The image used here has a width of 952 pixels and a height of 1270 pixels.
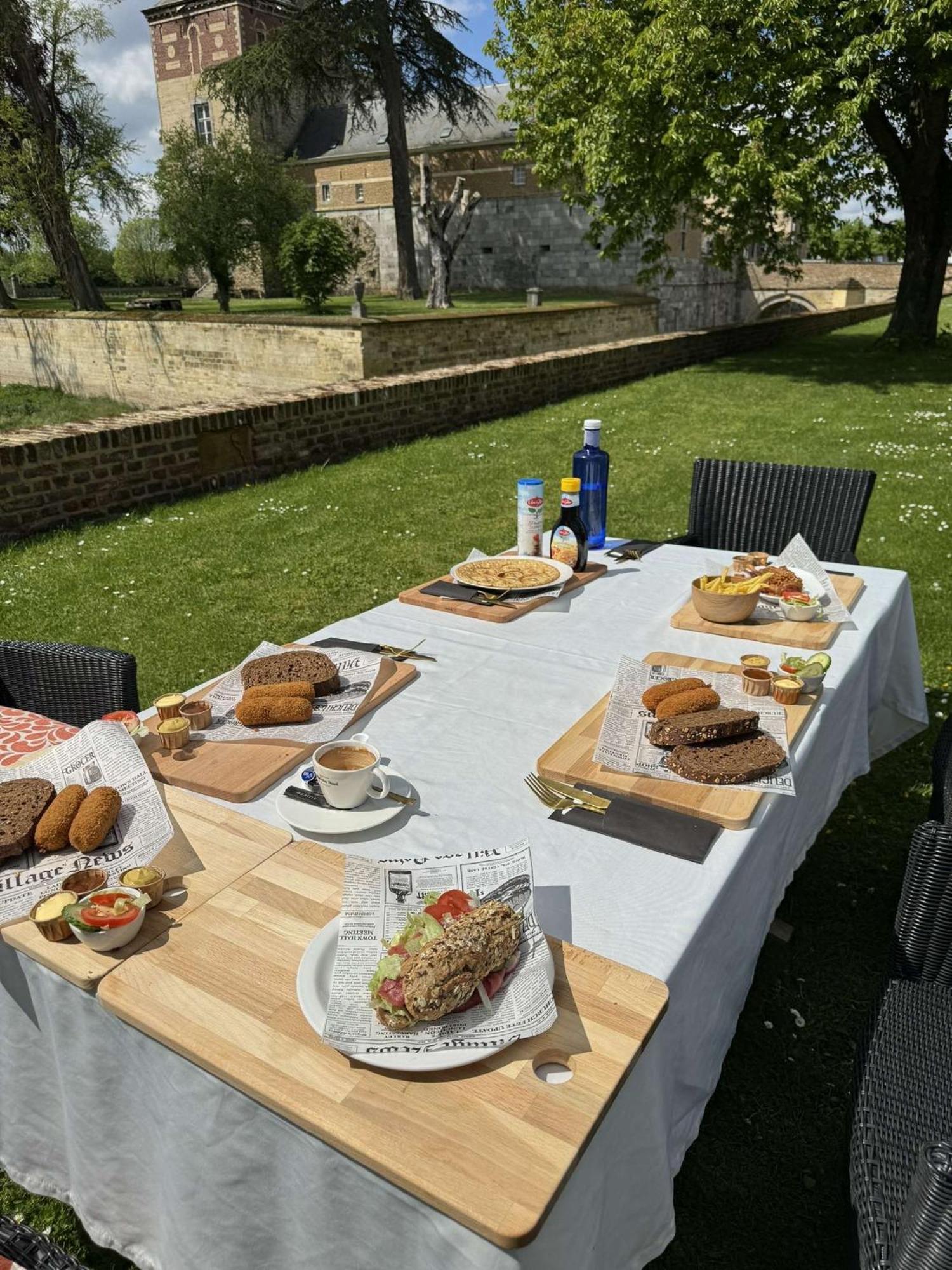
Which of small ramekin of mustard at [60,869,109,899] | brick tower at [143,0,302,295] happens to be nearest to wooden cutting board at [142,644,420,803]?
small ramekin of mustard at [60,869,109,899]

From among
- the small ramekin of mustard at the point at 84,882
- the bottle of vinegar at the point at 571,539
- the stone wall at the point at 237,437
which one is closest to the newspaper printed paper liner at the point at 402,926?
the small ramekin of mustard at the point at 84,882

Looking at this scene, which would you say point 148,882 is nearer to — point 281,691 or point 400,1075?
point 400,1075

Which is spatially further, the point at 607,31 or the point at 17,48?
the point at 17,48

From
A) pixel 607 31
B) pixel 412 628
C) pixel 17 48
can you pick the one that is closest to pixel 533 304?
pixel 607 31

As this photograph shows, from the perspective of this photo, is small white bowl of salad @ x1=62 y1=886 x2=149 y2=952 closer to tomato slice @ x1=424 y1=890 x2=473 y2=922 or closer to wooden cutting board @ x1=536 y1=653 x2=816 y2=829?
tomato slice @ x1=424 y1=890 x2=473 y2=922

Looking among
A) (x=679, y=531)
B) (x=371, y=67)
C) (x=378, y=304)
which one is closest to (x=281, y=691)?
(x=679, y=531)

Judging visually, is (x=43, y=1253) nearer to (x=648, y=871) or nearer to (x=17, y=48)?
(x=648, y=871)

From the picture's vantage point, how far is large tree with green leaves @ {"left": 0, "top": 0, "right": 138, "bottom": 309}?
73.6ft

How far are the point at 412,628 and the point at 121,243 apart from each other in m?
46.4

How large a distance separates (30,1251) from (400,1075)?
79cm

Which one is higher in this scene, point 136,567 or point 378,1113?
point 378,1113

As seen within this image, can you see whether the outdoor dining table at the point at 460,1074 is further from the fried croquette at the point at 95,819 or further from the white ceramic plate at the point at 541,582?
the white ceramic plate at the point at 541,582

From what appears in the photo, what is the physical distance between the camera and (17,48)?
22.4 meters

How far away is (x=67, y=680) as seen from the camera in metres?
2.91
